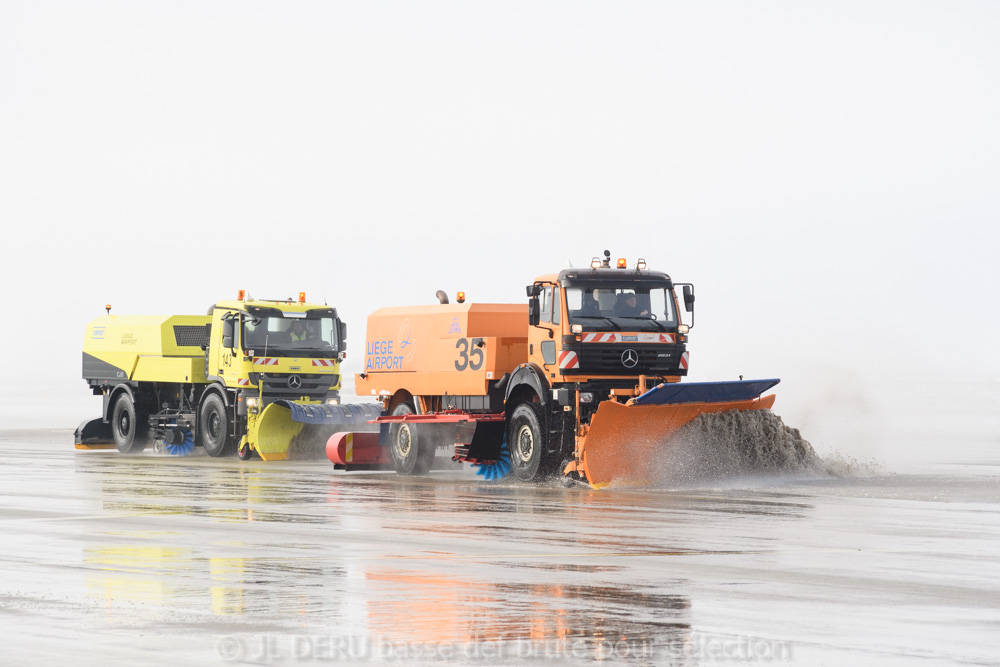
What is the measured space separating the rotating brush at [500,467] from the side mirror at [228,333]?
28.4ft

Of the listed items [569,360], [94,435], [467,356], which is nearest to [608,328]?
[569,360]

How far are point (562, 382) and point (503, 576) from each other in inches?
423

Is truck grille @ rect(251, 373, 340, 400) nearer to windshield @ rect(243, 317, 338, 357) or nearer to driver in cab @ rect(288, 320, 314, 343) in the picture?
windshield @ rect(243, 317, 338, 357)

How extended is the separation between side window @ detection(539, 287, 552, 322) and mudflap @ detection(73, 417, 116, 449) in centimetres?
1654

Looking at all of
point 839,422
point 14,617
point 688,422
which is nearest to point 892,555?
point 14,617

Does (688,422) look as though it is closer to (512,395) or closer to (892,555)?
(512,395)

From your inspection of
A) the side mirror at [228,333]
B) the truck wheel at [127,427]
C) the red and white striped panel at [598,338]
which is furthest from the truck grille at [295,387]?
the red and white striped panel at [598,338]

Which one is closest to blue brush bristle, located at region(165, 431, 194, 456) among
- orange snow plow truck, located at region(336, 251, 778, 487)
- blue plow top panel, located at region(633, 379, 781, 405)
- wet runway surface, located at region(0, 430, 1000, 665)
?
orange snow plow truck, located at region(336, 251, 778, 487)

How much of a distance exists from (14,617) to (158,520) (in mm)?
7180

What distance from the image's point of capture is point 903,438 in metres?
→ 38.9

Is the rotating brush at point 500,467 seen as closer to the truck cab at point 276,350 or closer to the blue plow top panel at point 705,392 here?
the blue plow top panel at point 705,392

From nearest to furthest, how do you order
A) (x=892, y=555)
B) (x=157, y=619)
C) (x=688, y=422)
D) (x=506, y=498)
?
1. (x=157, y=619)
2. (x=892, y=555)
3. (x=506, y=498)
4. (x=688, y=422)

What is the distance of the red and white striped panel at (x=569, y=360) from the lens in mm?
22469

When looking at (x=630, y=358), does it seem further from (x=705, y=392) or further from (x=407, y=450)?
(x=407, y=450)
